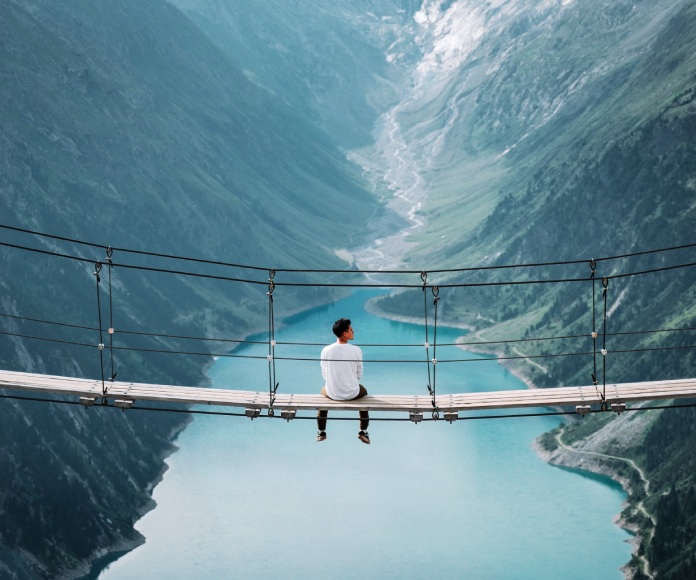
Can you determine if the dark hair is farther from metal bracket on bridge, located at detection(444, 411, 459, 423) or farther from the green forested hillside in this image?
the green forested hillside

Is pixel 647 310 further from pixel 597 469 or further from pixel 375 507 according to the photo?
pixel 375 507

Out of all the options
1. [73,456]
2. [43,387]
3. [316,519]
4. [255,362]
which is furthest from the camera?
[255,362]

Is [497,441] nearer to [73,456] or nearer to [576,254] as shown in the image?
[73,456]

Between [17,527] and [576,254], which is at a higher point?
[576,254]

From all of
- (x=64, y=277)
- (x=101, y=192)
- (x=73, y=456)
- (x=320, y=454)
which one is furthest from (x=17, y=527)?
(x=101, y=192)

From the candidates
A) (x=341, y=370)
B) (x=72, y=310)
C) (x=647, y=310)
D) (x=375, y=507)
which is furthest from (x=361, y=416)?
(x=647, y=310)

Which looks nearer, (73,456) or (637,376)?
(73,456)

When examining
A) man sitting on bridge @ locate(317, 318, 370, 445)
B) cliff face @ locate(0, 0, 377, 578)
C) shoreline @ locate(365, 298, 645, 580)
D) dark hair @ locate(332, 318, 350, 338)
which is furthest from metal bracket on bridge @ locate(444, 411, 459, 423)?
shoreline @ locate(365, 298, 645, 580)

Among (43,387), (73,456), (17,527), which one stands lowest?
(43,387)
